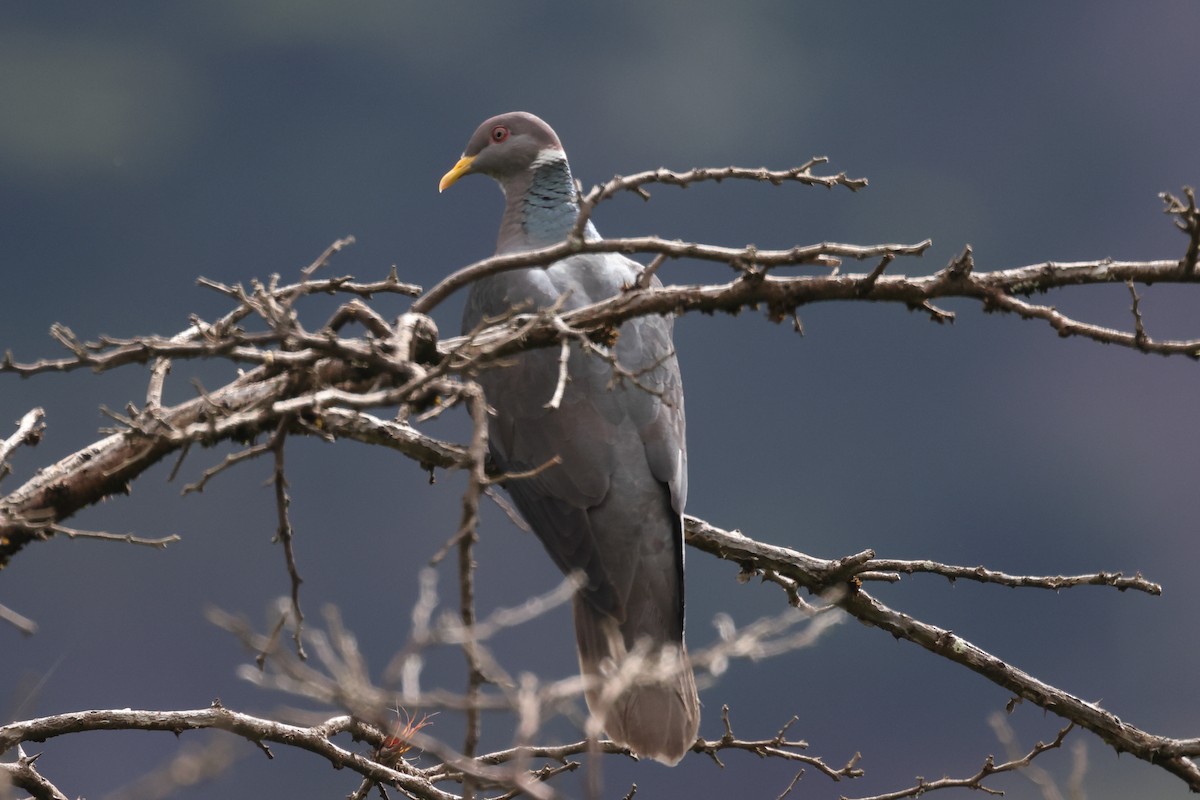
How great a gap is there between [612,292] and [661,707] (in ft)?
4.29

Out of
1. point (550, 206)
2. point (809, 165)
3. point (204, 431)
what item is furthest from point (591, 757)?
point (550, 206)

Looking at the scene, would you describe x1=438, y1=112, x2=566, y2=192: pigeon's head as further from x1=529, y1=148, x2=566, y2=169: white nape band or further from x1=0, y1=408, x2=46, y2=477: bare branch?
x1=0, y1=408, x2=46, y2=477: bare branch

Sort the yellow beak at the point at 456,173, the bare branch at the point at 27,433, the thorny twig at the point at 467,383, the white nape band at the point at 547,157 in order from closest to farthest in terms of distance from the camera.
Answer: the thorny twig at the point at 467,383 → the bare branch at the point at 27,433 → the white nape band at the point at 547,157 → the yellow beak at the point at 456,173

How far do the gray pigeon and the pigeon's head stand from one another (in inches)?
34.3

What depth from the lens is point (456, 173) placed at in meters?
4.86

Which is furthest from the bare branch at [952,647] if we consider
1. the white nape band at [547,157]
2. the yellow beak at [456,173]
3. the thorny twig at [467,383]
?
the yellow beak at [456,173]

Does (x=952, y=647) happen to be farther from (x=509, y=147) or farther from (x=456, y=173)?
(x=456, y=173)

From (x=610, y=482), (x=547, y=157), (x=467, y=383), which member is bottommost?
(x=467, y=383)

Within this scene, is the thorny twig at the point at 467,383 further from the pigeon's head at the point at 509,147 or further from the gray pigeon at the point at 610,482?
→ the pigeon's head at the point at 509,147

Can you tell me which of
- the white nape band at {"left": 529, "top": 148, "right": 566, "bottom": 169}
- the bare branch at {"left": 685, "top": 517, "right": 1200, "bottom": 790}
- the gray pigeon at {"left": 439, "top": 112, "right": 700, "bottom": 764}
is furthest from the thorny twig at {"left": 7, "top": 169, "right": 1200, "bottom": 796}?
the white nape band at {"left": 529, "top": 148, "right": 566, "bottom": 169}

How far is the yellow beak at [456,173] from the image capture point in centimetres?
481

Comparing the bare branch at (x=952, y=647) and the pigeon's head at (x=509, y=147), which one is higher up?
the pigeon's head at (x=509, y=147)

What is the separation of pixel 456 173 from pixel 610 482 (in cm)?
178

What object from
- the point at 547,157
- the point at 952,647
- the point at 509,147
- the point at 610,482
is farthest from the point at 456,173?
the point at 952,647
